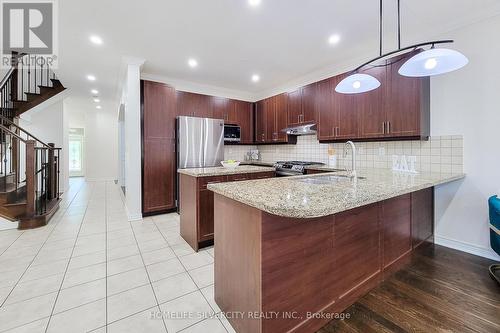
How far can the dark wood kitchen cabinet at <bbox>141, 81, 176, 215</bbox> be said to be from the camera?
3949 mm

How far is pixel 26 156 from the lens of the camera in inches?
132

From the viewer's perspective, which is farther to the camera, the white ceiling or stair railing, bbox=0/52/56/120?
stair railing, bbox=0/52/56/120

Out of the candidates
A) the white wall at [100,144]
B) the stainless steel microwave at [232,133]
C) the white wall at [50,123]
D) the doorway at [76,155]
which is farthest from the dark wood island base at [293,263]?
the doorway at [76,155]

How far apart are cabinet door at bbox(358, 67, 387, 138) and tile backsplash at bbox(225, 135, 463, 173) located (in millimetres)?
390

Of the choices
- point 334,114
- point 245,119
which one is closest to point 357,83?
point 334,114

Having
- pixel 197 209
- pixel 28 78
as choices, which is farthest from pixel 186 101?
pixel 28 78

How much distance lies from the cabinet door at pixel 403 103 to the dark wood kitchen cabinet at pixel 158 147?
3.58 meters

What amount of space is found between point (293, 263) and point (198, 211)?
1.60m

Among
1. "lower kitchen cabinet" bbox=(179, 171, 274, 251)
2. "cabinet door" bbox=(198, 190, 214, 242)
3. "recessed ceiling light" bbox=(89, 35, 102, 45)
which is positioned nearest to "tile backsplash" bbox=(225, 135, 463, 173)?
"lower kitchen cabinet" bbox=(179, 171, 274, 251)

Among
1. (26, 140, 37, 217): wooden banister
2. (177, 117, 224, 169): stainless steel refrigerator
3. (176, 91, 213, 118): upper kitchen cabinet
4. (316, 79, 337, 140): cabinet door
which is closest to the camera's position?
(26, 140, 37, 217): wooden banister

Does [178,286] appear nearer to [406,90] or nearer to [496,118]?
[406,90]

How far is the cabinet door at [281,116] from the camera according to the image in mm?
4523

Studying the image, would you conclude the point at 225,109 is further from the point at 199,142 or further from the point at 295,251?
the point at 295,251

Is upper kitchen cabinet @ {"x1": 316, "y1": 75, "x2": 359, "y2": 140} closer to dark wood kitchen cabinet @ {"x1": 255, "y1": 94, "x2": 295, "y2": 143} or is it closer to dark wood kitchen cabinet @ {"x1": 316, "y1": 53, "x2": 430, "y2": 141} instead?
dark wood kitchen cabinet @ {"x1": 316, "y1": 53, "x2": 430, "y2": 141}
